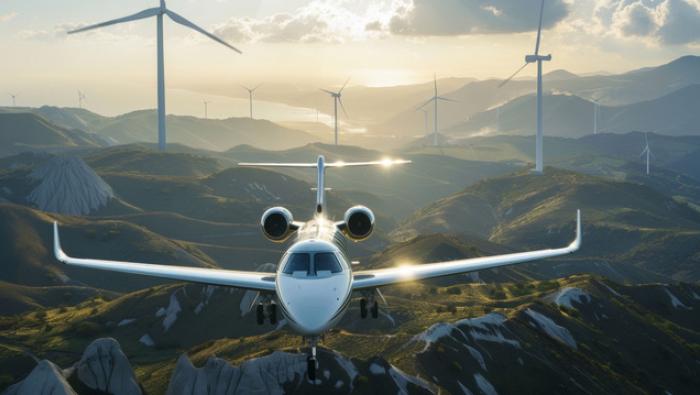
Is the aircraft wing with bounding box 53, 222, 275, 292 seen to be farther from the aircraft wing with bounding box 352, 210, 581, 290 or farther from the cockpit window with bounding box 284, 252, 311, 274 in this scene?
the aircraft wing with bounding box 352, 210, 581, 290

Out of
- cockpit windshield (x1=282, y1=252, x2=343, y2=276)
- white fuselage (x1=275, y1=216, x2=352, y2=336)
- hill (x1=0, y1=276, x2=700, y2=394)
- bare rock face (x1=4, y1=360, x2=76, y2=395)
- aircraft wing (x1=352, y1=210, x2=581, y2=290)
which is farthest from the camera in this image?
bare rock face (x1=4, y1=360, x2=76, y2=395)

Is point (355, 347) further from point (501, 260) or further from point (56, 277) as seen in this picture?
point (56, 277)

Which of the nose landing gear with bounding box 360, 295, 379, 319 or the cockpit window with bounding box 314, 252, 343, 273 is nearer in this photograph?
the cockpit window with bounding box 314, 252, 343, 273

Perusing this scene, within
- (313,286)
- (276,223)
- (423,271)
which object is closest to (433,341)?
(423,271)

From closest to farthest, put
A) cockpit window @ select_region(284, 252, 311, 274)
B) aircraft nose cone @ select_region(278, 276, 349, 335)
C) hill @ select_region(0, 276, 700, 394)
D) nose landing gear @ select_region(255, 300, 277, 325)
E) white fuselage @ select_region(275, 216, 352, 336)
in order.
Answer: aircraft nose cone @ select_region(278, 276, 349, 335) → white fuselage @ select_region(275, 216, 352, 336) → cockpit window @ select_region(284, 252, 311, 274) → nose landing gear @ select_region(255, 300, 277, 325) → hill @ select_region(0, 276, 700, 394)

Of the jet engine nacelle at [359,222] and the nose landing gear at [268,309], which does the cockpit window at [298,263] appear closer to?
the nose landing gear at [268,309]

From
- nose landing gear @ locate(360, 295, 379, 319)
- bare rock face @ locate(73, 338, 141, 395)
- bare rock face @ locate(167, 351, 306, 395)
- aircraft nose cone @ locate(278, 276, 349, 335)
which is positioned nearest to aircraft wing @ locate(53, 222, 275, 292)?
aircraft nose cone @ locate(278, 276, 349, 335)

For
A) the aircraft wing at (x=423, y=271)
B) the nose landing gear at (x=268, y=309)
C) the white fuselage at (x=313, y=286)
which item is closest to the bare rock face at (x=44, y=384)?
the nose landing gear at (x=268, y=309)

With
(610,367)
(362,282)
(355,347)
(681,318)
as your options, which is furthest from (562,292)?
(362,282)
